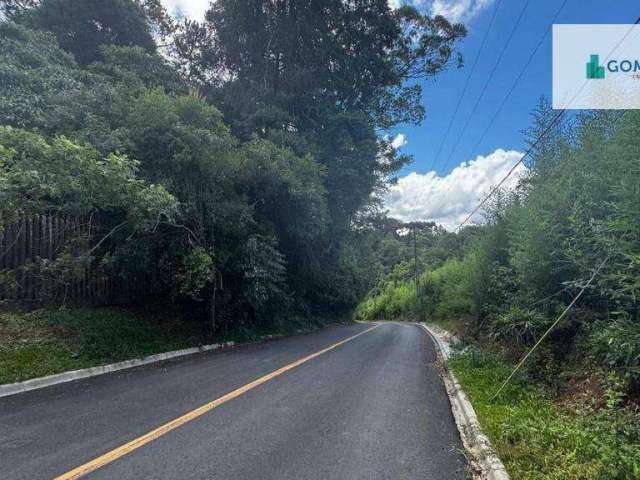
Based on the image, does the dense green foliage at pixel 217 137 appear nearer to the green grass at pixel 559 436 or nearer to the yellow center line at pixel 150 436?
the yellow center line at pixel 150 436

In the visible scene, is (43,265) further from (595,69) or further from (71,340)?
(595,69)

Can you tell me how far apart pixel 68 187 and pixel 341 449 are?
672 centimetres

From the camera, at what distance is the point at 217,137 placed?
11.2 metres

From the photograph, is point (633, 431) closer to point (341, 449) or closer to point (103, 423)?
point (341, 449)

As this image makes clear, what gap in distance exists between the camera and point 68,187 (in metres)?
7.77

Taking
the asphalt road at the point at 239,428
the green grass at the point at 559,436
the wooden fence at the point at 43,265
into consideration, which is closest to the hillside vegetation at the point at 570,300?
the green grass at the point at 559,436

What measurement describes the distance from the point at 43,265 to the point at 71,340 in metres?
1.72

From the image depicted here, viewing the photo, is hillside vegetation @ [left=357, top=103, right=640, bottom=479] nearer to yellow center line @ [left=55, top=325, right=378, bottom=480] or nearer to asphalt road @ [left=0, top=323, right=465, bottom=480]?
asphalt road @ [left=0, top=323, right=465, bottom=480]

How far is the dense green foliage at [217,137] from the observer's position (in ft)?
29.9

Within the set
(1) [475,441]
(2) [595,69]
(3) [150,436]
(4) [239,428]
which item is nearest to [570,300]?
(2) [595,69]

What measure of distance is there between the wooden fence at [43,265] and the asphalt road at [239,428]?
3161 mm

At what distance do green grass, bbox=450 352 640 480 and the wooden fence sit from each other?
818 centimetres

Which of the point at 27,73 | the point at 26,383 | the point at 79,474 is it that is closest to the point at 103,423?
the point at 79,474

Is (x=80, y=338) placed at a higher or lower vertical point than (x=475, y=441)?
higher
